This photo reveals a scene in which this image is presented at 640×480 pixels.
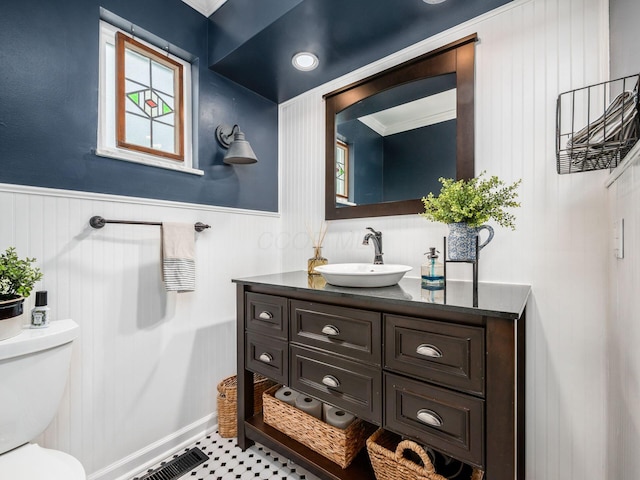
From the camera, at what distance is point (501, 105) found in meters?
1.38

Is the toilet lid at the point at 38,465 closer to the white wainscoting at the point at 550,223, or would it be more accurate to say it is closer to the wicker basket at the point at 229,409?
the wicker basket at the point at 229,409

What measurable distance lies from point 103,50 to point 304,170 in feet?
4.05

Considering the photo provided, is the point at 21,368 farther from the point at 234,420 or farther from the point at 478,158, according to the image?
the point at 478,158

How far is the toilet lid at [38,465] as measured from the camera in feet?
2.89

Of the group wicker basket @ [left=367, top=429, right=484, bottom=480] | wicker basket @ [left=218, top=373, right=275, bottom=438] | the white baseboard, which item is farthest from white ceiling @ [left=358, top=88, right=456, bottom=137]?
the white baseboard

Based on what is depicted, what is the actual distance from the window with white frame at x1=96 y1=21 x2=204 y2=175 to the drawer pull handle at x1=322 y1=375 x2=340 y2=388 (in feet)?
4.30

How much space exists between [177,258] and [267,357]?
2.22 ft

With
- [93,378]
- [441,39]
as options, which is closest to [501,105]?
[441,39]

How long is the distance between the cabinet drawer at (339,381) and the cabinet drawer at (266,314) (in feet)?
0.40

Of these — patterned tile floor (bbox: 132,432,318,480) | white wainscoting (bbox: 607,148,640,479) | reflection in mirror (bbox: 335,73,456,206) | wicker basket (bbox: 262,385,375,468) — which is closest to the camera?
white wainscoting (bbox: 607,148,640,479)

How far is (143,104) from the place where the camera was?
1.59 meters

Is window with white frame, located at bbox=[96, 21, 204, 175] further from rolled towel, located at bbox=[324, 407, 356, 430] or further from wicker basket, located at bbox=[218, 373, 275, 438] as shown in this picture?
rolled towel, located at bbox=[324, 407, 356, 430]

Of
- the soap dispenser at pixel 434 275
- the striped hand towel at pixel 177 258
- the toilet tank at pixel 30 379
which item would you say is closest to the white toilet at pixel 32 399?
the toilet tank at pixel 30 379

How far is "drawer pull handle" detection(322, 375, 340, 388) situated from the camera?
3.99 ft
